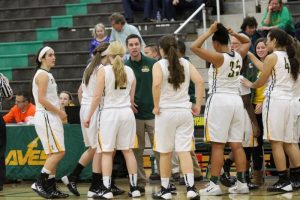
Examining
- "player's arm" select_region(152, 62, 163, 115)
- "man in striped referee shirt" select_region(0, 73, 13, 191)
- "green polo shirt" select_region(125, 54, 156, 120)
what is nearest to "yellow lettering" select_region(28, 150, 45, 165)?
"man in striped referee shirt" select_region(0, 73, 13, 191)

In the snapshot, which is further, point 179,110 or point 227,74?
point 227,74

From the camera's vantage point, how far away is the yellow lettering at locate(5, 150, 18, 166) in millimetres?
12500

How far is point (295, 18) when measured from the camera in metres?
15.2

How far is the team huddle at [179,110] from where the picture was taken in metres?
9.55

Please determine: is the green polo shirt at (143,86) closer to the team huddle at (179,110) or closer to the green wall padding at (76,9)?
the team huddle at (179,110)

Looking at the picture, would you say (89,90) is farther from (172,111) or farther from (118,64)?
(172,111)

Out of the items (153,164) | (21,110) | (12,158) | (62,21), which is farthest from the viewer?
(62,21)

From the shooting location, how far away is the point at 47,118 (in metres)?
10.1

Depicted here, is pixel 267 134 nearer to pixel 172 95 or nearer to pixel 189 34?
pixel 172 95

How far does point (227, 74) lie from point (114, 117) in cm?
145

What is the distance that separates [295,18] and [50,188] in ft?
22.6

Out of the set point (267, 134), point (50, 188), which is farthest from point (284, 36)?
point (50, 188)

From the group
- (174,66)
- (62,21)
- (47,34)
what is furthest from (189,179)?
(62,21)

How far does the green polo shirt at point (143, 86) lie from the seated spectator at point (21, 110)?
2.79m
